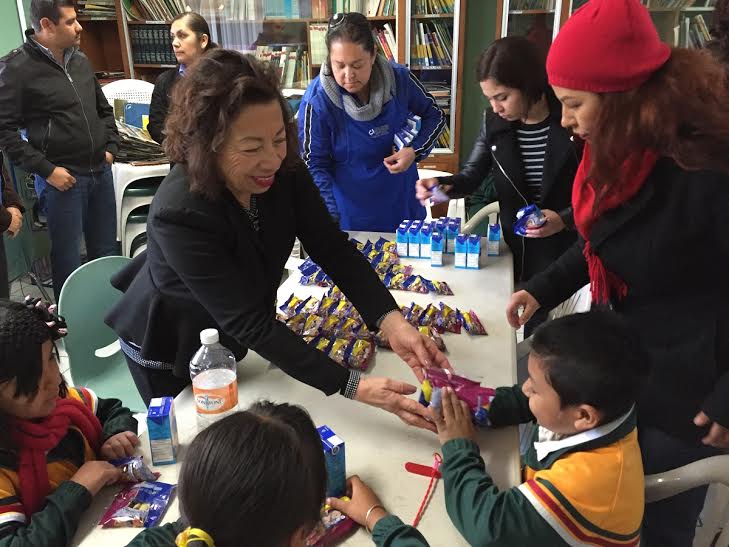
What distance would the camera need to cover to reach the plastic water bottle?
1.32 meters

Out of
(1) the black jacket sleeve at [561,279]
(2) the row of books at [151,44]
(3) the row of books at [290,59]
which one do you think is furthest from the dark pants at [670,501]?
(2) the row of books at [151,44]

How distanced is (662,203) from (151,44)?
4.78 meters

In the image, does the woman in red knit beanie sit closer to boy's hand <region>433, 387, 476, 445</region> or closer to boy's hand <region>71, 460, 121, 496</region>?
boy's hand <region>433, 387, 476, 445</region>

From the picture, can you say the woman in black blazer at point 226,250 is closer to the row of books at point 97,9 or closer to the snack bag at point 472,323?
the snack bag at point 472,323

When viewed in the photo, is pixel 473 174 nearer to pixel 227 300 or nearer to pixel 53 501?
pixel 227 300

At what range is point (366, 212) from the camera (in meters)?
2.88

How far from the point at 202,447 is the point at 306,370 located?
53 cm

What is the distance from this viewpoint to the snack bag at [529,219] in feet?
6.81

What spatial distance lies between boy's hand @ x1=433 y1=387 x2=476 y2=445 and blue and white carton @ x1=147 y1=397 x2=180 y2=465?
1.73 ft

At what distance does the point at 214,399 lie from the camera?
Answer: 1317mm

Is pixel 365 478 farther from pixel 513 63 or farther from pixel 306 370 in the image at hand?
pixel 513 63

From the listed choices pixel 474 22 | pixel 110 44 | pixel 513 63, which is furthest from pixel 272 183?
pixel 110 44

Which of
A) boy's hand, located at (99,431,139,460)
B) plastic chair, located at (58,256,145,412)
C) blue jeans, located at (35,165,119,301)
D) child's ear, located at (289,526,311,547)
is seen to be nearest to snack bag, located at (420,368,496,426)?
child's ear, located at (289,526,311,547)

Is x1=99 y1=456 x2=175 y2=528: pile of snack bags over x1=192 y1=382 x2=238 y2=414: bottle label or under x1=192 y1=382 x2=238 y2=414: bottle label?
under
